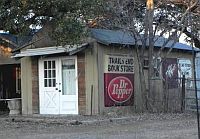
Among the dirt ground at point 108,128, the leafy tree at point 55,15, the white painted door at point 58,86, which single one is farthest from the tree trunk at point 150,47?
the leafy tree at point 55,15

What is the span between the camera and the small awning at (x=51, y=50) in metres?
18.5

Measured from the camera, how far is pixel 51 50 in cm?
1930

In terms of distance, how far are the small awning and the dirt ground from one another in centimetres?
298

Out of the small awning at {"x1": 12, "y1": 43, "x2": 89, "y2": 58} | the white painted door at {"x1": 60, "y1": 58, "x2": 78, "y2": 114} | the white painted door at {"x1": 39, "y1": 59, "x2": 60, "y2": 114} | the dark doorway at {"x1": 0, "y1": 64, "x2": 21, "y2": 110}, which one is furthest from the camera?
the dark doorway at {"x1": 0, "y1": 64, "x2": 21, "y2": 110}

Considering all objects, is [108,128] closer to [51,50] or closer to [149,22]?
[51,50]

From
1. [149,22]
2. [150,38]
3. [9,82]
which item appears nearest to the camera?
[149,22]

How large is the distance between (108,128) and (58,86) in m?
6.12

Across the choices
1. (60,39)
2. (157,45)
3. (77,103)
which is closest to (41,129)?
(60,39)

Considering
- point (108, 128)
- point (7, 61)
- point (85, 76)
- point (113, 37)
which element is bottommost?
point (108, 128)

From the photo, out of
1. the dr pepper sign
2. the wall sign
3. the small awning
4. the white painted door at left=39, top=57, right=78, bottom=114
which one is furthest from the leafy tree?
the wall sign

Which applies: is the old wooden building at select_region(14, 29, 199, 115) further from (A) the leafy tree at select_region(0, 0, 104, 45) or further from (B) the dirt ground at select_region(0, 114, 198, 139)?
(A) the leafy tree at select_region(0, 0, 104, 45)

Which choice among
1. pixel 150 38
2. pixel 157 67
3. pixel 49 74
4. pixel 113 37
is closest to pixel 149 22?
pixel 150 38

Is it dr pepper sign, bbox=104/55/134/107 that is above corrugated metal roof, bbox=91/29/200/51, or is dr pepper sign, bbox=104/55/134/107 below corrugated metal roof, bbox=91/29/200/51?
below

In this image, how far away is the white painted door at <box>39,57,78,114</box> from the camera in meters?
19.5
